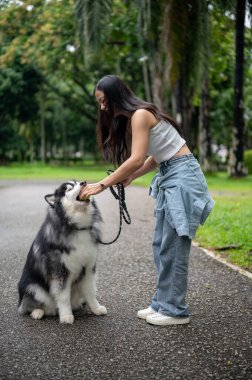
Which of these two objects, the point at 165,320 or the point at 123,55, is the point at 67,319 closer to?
A: the point at 165,320

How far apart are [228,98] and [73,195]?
28.9m

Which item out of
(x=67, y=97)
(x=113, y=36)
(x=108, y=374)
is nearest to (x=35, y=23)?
(x=113, y=36)

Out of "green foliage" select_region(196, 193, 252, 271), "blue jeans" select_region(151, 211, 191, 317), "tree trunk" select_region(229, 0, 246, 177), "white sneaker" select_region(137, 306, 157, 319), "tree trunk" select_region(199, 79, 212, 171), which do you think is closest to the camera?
"blue jeans" select_region(151, 211, 191, 317)

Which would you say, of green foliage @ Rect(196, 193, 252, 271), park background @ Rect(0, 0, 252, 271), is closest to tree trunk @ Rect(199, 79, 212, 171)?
park background @ Rect(0, 0, 252, 271)

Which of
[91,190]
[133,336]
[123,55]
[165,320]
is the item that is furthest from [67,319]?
[123,55]

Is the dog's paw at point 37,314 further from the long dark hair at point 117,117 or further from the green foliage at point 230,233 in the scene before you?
the green foliage at point 230,233

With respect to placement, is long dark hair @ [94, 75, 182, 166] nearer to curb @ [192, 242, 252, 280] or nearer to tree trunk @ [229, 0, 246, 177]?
curb @ [192, 242, 252, 280]

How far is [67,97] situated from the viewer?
138 ft

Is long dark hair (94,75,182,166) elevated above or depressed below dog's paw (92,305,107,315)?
above

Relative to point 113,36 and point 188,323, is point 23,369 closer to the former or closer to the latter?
point 188,323

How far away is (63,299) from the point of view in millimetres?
4680

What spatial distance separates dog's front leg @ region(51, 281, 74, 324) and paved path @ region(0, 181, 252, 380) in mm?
79

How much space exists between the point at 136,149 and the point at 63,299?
5.05 ft

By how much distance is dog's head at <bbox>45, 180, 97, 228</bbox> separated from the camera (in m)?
4.50
